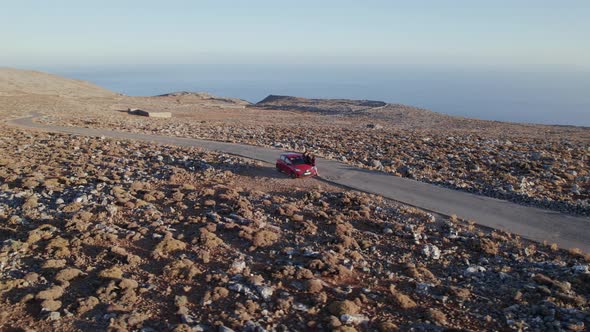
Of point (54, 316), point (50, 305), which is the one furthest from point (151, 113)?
point (54, 316)

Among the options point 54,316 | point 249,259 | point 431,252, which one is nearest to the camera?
point 54,316

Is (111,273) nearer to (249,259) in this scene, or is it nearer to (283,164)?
(249,259)

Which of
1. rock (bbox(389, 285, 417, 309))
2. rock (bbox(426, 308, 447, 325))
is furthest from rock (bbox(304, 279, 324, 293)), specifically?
rock (bbox(426, 308, 447, 325))

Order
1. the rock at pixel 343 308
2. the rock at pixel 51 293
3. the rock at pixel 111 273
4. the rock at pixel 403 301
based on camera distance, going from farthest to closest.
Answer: the rock at pixel 111 273 < the rock at pixel 403 301 < the rock at pixel 51 293 < the rock at pixel 343 308

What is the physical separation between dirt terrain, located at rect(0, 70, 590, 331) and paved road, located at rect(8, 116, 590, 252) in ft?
4.45

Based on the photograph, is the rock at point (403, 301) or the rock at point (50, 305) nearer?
the rock at point (50, 305)

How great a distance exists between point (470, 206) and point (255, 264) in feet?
38.6

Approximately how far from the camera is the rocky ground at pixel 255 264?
33.8 ft

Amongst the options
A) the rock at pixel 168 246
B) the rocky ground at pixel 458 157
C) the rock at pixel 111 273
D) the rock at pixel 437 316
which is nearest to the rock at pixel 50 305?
the rock at pixel 111 273

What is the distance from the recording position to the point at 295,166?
22969 mm

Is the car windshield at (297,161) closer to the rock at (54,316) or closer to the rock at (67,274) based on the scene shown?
the rock at (67,274)

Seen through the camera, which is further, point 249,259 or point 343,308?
point 249,259

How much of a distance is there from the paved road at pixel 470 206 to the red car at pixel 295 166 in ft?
3.97

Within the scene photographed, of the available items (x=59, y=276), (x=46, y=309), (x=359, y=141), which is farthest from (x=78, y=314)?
(x=359, y=141)
